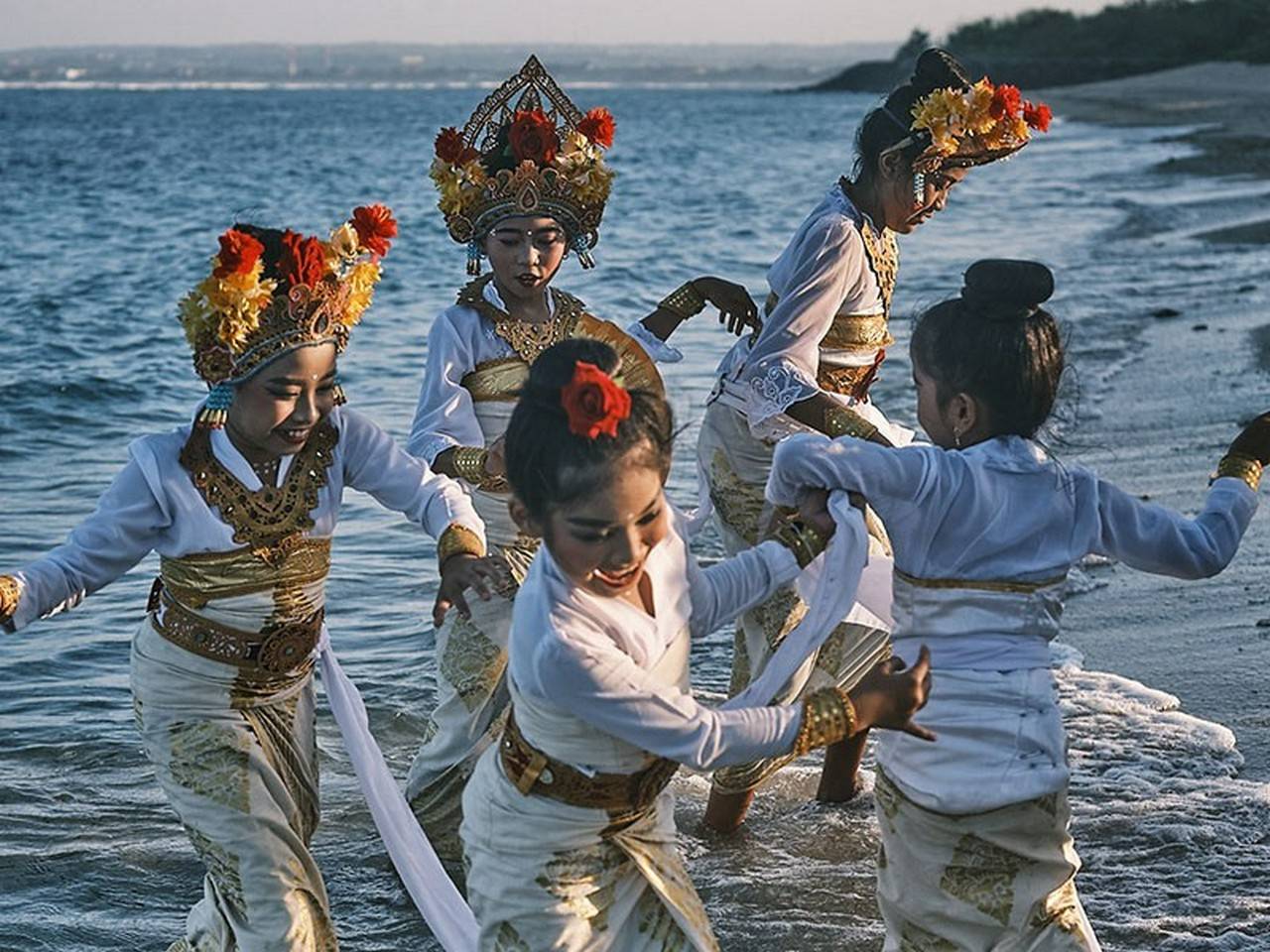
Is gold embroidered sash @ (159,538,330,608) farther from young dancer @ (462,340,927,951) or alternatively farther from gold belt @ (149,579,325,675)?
young dancer @ (462,340,927,951)

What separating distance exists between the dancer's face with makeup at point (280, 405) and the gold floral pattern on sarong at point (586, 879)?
1155mm

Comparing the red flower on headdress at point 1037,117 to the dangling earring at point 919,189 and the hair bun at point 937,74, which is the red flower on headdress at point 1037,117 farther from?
the dangling earring at point 919,189

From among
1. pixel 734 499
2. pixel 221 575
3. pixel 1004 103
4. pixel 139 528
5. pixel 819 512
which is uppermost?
pixel 1004 103

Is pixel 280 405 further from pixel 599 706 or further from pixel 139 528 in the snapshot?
pixel 599 706

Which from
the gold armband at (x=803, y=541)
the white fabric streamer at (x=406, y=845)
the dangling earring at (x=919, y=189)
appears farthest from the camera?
the dangling earring at (x=919, y=189)

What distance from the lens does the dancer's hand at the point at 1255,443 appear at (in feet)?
12.7

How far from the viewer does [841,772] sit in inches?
219

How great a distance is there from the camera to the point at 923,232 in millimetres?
22828

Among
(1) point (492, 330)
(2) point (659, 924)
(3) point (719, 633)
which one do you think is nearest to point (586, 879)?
(2) point (659, 924)

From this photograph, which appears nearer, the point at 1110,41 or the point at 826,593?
the point at 826,593

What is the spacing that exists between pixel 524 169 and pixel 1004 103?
1288 millimetres

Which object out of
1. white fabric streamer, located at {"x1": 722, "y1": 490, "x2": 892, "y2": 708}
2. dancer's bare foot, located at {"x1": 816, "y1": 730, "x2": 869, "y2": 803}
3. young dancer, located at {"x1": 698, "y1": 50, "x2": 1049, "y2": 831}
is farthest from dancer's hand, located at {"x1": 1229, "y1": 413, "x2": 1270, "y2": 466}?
dancer's bare foot, located at {"x1": 816, "y1": 730, "x2": 869, "y2": 803}

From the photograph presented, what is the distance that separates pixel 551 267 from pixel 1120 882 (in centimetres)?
221

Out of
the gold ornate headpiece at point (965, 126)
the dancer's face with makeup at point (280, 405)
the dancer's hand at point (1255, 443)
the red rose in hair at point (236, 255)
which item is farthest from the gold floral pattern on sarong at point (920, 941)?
the gold ornate headpiece at point (965, 126)
